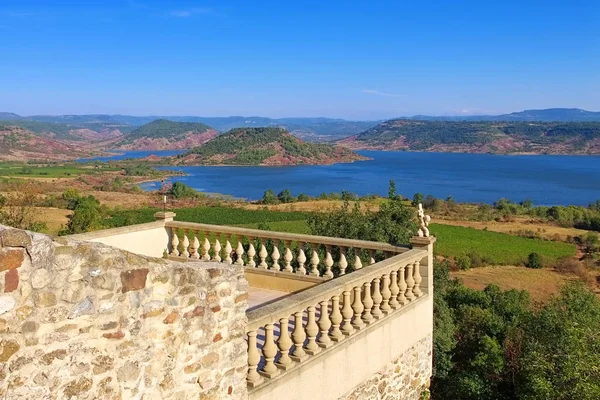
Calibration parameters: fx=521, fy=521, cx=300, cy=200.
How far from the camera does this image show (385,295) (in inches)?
277

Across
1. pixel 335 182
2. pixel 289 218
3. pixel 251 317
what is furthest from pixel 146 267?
pixel 335 182

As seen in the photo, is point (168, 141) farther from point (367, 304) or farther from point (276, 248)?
point (367, 304)

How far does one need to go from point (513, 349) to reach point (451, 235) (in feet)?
109

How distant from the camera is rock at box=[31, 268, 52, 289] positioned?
2.95 m

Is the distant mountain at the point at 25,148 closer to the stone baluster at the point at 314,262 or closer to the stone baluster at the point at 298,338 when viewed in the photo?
the stone baluster at the point at 314,262

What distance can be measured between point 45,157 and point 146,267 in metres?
134

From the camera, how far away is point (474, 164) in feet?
476

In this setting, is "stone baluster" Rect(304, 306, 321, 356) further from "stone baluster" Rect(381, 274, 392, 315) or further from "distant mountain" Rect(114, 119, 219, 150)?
"distant mountain" Rect(114, 119, 219, 150)

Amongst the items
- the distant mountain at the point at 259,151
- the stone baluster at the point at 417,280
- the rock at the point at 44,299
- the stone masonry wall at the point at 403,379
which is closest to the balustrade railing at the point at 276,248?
the stone baluster at the point at 417,280

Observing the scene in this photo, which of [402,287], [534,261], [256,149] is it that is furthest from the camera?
[256,149]

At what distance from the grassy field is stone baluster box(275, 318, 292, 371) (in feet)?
116

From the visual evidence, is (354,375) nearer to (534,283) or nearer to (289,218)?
(534,283)

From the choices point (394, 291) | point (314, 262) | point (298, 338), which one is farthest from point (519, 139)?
point (298, 338)

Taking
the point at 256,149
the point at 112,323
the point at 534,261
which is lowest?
the point at 534,261
